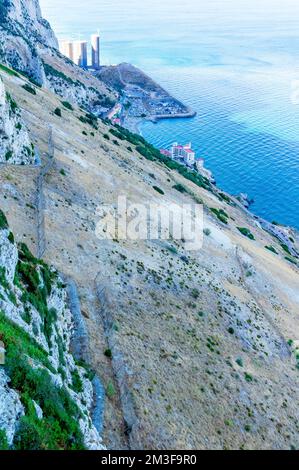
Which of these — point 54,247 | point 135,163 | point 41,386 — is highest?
point 41,386

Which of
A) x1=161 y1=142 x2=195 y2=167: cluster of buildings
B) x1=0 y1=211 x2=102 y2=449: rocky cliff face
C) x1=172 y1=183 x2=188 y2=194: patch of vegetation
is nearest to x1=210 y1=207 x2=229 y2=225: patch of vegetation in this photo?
x1=172 y1=183 x2=188 y2=194: patch of vegetation

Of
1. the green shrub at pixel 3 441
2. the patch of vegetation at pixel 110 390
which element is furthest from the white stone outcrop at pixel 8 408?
the patch of vegetation at pixel 110 390

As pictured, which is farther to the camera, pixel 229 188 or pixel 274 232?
pixel 229 188

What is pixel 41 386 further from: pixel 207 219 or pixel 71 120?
pixel 71 120

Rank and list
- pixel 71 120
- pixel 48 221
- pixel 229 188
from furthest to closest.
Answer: pixel 229 188, pixel 71 120, pixel 48 221

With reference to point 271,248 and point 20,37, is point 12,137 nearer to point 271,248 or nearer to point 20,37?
point 271,248

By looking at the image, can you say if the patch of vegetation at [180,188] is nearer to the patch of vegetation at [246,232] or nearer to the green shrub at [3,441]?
the patch of vegetation at [246,232]

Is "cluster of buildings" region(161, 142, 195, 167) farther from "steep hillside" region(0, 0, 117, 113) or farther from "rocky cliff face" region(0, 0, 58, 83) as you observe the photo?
"rocky cliff face" region(0, 0, 58, 83)
